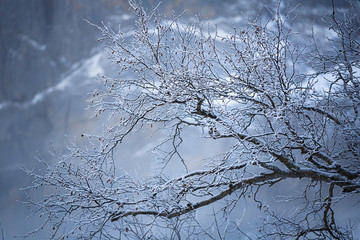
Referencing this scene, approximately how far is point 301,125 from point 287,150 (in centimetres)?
77

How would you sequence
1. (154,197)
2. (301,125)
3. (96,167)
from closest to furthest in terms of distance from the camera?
(301,125) < (154,197) < (96,167)

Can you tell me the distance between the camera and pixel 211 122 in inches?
177

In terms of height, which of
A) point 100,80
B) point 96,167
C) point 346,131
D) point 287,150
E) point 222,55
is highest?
point 100,80

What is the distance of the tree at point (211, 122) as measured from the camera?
4.33m

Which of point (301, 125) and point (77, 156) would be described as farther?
point (77, 156)

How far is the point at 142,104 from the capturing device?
529cm

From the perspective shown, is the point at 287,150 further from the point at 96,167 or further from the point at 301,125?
the point at 96,167

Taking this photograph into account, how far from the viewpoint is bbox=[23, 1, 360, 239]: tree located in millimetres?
4328

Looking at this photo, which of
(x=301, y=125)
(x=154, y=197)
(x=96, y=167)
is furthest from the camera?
(x=96, y=167)

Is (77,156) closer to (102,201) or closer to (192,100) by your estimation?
(102,201)

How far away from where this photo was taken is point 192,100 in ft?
16.2

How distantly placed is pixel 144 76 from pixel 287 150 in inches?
82.0

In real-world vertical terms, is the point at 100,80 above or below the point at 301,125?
above

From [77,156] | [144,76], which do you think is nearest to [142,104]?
[144,76]
